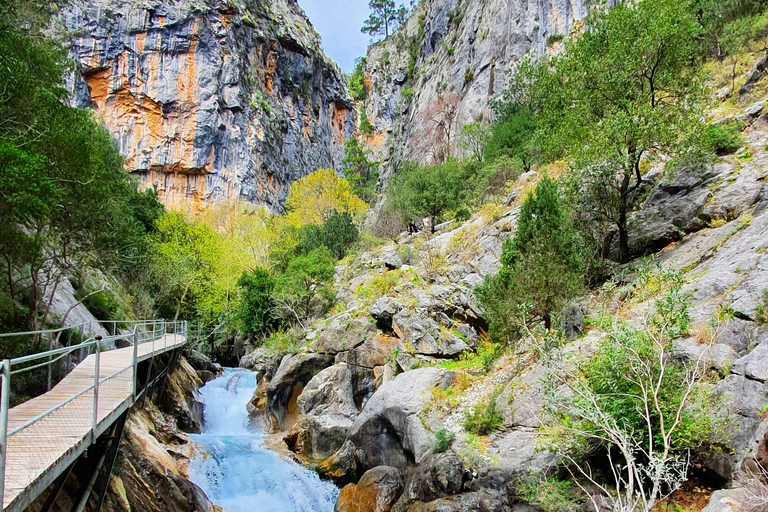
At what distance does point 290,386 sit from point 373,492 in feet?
26.9

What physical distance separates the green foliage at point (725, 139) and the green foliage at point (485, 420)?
965cm

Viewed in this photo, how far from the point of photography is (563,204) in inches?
527

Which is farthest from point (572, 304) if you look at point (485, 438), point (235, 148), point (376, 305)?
point (235, 148)

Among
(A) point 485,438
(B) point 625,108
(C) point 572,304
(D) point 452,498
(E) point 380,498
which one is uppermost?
(B) point 625,108

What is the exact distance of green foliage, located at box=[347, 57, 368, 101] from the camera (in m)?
71.2

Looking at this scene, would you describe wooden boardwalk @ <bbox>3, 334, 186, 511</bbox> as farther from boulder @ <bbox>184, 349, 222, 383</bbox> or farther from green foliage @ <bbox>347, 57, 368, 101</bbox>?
green foliage @ <bbox>347, 57, 368, 101</bbox>

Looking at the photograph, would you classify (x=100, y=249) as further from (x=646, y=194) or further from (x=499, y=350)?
(x=646, y=194)

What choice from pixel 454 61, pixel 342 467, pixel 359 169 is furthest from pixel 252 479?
pixel 359 169

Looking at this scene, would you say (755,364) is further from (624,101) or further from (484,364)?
(624,101)

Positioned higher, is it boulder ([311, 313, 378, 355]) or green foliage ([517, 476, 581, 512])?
boulder ([311, 313, 378, 355])

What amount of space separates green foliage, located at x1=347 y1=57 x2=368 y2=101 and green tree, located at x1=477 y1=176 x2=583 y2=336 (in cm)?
6606

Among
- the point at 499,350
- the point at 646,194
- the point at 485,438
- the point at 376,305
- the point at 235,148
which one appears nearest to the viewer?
the point at 485,438

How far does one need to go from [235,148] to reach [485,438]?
49418mm

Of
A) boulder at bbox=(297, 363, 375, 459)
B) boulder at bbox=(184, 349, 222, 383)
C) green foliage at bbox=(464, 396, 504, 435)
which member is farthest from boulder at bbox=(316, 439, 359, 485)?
boulder at bbox=(184, 349, 222, 383)
